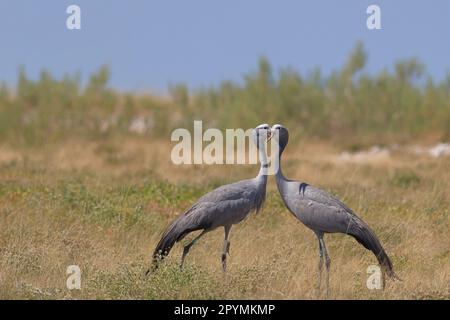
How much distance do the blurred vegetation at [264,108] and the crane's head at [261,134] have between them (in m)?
17.7

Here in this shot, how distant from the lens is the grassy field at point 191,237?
8023mm

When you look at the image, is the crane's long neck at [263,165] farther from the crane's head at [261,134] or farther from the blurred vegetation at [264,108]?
the blurred vegetation at [264,108]

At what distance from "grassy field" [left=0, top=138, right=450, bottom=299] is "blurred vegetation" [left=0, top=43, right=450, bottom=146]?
1097cm

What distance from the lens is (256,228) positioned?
11.0 m

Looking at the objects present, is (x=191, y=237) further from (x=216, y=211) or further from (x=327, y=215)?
(x=327, y=215)

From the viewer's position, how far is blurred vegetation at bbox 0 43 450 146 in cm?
2775

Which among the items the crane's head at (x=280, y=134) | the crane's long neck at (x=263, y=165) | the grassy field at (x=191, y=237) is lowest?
the grassy field at (x=191, y=237)

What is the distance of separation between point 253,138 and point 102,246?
2.08m

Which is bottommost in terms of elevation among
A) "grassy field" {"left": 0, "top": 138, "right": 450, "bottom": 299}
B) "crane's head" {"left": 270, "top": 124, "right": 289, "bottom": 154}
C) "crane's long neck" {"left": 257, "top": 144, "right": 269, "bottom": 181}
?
"grassy field" {"left": 0, "top": 138, "right": 450, "bottom": 299}

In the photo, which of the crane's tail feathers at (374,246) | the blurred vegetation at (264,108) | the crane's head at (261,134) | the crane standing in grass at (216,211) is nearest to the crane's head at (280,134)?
the crane's head at (261,134)

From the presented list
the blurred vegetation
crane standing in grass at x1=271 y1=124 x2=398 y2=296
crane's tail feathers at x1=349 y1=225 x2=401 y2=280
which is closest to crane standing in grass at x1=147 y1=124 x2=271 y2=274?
crane standing in grass at x1=271 y1=124 x2=398 y2=296

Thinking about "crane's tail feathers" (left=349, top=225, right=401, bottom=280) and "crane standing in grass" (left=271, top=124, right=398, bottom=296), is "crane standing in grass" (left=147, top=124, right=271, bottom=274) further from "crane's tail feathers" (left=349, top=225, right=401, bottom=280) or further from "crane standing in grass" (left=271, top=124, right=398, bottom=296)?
"crane's tail feathers" (left=349, top=225, right=401, bottom=280)

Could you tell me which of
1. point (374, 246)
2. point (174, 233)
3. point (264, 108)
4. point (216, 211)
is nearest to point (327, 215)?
point (374, 246)
